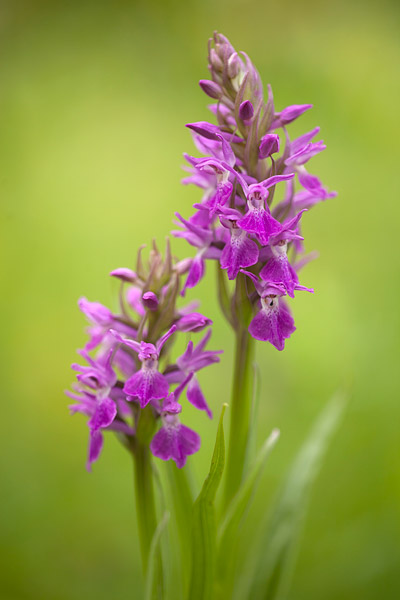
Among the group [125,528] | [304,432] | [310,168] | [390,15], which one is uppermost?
[390,15]

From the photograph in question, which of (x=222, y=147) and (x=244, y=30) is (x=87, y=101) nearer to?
(x=244, y=30)

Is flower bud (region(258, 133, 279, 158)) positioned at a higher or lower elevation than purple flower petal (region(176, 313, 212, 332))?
higher

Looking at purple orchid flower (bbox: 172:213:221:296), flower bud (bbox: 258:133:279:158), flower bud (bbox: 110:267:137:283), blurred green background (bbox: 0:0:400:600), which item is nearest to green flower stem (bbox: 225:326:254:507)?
purple orchid flower (bbox: 172:213:221:296)

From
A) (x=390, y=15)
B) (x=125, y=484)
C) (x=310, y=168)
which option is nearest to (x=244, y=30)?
(x=390, y=15)

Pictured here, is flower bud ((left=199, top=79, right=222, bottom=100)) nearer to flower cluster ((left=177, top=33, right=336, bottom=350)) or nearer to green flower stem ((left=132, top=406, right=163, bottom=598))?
flower cluster ((left=177, top=33, right=336, bottom=350))

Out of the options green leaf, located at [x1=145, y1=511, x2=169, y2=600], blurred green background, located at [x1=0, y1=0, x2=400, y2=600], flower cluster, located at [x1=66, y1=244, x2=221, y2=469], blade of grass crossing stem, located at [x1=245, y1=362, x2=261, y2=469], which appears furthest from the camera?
blurred green background, located at [x1=0, y1=0, x2=400, y2=600]

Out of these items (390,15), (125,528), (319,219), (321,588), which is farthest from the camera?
(390,15)

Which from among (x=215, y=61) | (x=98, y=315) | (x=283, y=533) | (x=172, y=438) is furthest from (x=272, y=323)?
(x=283, y=533)
